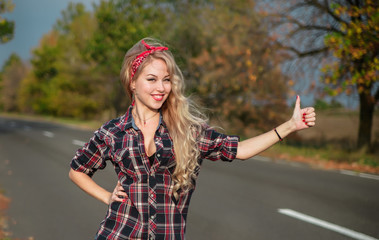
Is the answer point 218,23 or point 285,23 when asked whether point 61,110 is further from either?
point 285,23

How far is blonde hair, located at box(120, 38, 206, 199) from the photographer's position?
79.0 inches

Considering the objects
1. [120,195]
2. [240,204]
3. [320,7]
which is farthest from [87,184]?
[320,7]

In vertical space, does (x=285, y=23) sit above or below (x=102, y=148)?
above

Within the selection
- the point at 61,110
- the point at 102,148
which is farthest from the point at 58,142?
the point at 61,110

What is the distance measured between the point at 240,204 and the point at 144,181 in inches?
200

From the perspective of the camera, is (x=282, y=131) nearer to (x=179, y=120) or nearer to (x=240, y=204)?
(x=179, y=120)

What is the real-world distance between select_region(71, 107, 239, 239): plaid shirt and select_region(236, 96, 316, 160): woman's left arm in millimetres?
61

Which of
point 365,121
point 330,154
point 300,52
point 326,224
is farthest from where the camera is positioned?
point 300,52

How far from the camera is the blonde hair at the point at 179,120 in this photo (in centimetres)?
201

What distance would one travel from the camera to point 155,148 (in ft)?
6.74

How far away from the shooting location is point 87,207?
6.70 meters

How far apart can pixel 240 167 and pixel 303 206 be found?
4.44 metres

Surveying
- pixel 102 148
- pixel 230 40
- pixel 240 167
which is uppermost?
pixel 230 40

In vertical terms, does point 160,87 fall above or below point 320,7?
below
